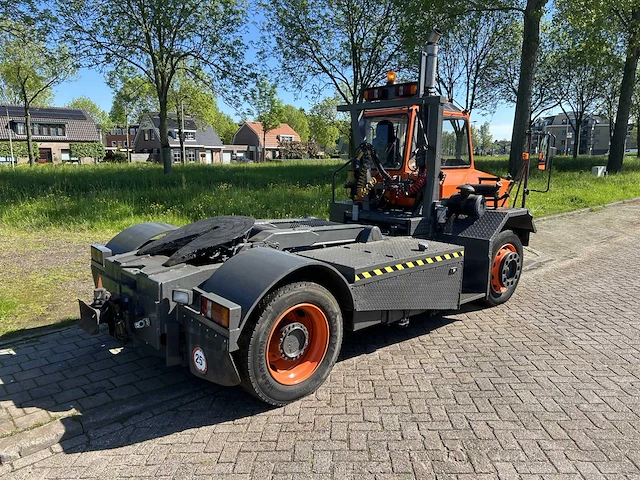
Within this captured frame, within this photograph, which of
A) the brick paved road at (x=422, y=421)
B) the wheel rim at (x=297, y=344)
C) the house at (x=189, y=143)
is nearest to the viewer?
the brick paved road at (x=422, y=421)

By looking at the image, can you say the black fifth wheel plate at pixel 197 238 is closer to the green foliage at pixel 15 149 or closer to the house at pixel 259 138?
the green foliage at pixel 15 149

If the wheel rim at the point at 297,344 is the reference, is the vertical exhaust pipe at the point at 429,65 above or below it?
above

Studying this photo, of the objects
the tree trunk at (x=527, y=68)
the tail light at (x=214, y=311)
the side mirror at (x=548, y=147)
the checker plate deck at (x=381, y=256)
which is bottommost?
the tail light at (x=214, y=311)

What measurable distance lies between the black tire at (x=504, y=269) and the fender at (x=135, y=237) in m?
3.93

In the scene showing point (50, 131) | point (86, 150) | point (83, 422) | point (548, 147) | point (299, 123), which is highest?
point (299, 123)

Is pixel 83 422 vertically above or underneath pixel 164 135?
underneath

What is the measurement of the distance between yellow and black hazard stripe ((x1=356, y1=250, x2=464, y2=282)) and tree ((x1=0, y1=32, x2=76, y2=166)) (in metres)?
18.5

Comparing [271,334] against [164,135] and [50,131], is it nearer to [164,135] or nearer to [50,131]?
[164,135]

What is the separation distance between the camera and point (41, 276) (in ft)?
21.6

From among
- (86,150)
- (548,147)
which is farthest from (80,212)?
(86,150)

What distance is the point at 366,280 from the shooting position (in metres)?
4.06

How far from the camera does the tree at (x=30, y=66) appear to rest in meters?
18.3

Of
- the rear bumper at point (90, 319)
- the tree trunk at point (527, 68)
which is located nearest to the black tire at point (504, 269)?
the rear bumper at point (90, 319)

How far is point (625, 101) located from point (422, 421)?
26.3 m
